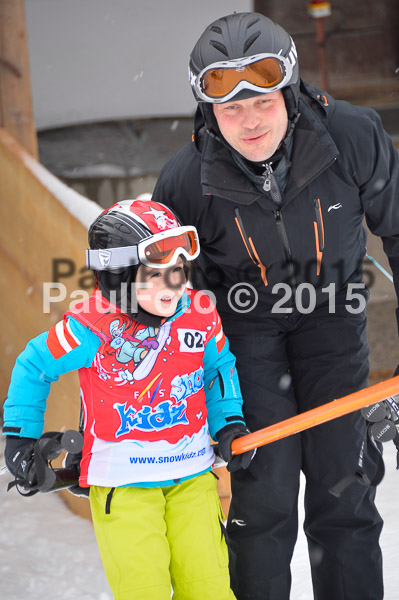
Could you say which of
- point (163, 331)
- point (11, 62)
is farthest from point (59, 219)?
point (163, 331)

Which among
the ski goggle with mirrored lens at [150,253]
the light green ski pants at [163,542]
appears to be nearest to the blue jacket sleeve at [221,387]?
the light green ski pants at [163,542]

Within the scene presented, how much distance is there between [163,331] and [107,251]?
0.29 metres

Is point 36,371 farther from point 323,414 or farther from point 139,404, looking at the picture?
point 323,414

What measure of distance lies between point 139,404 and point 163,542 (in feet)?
1.25

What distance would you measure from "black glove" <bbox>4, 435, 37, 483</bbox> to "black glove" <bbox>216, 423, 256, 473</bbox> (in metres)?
0.54

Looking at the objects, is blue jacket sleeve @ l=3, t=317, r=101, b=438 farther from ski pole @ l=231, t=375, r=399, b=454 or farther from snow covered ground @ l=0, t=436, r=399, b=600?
snow covered ground @ l=0, t=436, r=399, b=600

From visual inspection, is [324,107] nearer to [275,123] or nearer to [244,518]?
[275,123]

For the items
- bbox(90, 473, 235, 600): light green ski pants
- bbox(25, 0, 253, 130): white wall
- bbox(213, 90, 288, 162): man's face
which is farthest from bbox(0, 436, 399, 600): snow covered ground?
bbox(25, 0, 253, 130): white wall

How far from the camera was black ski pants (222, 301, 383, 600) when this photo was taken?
2.49m

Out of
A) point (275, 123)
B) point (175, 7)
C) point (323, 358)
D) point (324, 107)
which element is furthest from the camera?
point (175, 7)

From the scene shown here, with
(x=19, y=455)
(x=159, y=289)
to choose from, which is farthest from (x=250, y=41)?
(x=19, y=455)

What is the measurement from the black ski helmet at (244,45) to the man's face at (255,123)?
0.14ft

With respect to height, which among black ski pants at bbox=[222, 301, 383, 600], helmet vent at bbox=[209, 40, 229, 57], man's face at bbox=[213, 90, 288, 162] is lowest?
black ski pants at bbox=[222, 301, 383, 600]

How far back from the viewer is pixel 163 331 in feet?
7.53
